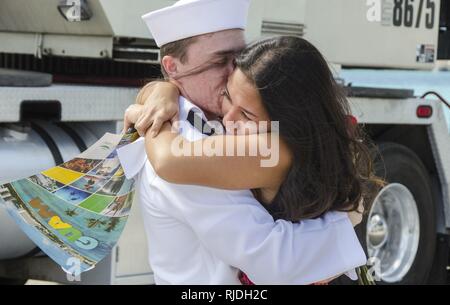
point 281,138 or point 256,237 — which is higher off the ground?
point 281,138

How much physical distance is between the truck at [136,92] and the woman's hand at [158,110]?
0.56m

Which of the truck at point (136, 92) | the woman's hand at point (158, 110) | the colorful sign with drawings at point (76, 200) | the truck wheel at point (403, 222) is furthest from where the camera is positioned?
the truck wheel at point (403, 222)

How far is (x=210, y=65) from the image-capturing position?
2.19 metres

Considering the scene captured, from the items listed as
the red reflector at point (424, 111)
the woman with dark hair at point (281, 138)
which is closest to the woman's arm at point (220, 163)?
the woman with dark hair at point (281, 138)

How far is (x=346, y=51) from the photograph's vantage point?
16.4ft

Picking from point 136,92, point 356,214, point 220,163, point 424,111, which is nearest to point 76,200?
point 220,163

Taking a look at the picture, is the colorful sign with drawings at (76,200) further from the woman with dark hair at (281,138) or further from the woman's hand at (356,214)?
the woman's hand at (356,214)

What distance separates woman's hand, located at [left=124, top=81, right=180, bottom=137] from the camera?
2.14 m

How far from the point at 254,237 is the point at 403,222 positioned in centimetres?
341

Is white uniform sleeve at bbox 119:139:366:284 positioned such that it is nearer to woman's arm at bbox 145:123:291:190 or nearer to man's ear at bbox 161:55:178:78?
woman's arm at bbox 145:123:291:190

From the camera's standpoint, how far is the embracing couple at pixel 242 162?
6.69 feet

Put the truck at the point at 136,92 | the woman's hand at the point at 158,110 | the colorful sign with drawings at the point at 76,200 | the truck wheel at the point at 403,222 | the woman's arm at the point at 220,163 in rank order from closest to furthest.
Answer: the woman's arm at the point at 220,163 → the woman's hand at the point at 158,110 → the colorful sign with drawings at the point at 76,200 → the truck at the point at 136,92 → the truck wheel at the point at 403,222

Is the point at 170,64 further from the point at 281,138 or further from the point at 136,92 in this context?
the point at 136,92

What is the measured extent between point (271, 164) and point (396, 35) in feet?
11.1
